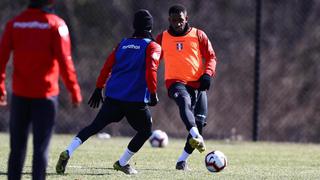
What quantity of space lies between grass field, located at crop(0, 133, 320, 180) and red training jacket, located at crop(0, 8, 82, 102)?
7.12 feet

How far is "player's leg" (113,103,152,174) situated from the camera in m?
10.4

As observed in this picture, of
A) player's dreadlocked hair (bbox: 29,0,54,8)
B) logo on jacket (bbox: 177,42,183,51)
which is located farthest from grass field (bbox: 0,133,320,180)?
player's dreadlocked hair (bbox: 29,0,54,8)

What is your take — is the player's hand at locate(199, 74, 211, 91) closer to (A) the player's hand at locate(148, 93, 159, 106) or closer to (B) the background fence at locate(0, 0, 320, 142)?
(A) the player's hand at locate(148, 93, 159, 106)

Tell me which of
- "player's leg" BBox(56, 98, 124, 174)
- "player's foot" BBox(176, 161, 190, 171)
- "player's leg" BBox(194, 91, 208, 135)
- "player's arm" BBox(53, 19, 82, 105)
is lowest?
"player's foot" BBox(176, 161, 190, 171)

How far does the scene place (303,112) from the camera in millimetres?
A: 22922

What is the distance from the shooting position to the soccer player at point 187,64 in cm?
1136

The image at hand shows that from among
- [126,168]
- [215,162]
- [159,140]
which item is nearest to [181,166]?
[215,162]

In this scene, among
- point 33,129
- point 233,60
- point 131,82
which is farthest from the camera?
point 233,60

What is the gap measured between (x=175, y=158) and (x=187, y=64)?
2.04 meters

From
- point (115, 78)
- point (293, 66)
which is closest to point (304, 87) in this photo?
point (293, 66)

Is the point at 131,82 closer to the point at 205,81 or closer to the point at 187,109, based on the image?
the point at 187,109

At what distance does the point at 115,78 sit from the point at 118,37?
36.3 feet

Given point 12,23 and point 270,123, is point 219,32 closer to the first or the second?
point 270,123

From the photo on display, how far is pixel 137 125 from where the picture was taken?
10.5 meters
